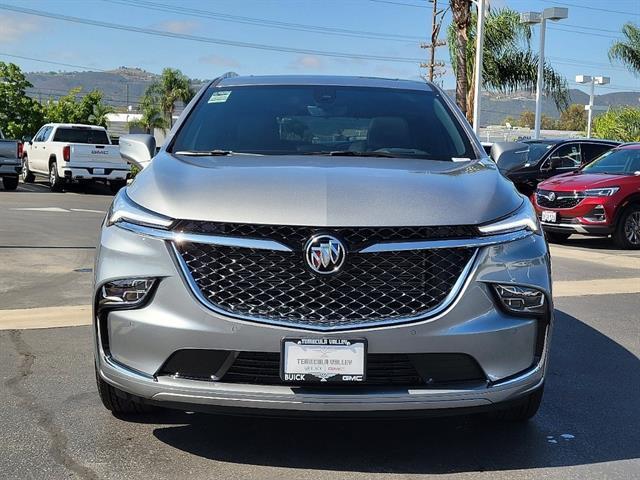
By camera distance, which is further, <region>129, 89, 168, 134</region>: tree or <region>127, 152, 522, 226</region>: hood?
<region>129, 89, 168, 134</region>: tree

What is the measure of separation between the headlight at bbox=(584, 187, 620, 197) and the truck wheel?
15262 mm

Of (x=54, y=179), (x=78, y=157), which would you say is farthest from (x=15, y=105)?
(x=78, y=157)

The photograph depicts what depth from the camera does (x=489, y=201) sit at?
3678 mm

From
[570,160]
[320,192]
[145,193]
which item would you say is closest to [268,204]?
[320,192]

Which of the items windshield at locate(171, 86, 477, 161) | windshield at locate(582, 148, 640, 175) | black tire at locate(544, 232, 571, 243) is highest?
windshield at locate(171, 86, 477, 161)

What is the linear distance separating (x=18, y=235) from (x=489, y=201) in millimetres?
9860

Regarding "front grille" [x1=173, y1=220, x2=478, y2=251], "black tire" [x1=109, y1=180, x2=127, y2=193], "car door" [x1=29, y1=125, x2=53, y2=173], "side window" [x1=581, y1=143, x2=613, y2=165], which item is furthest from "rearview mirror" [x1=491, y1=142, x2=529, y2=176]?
"car door" [x1=29, y1=125, x2=53, y2=173]

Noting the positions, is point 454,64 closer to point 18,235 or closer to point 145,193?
point 18,235

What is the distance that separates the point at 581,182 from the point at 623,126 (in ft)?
77.7

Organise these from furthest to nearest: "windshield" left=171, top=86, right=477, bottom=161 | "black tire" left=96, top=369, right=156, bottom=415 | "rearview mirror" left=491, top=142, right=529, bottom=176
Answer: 1. "rearview mirror" left=491, top=142, right=529, bottom=176
2. "windshield" left=171, top=86, right=477, bottom=161
3. "black tire" left=96, top=369, right=156, bottom=415

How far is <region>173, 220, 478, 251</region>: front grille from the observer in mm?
3377

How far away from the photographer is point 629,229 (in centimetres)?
1283

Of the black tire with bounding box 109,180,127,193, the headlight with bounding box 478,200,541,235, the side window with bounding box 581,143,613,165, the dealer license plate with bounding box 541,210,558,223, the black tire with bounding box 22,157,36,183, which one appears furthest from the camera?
the black tire with bounding box 22,157,36,183

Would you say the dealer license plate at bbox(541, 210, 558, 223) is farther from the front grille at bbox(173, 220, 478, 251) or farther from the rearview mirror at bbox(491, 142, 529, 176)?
the front grille at bbox(173, 220, 478, 251)
